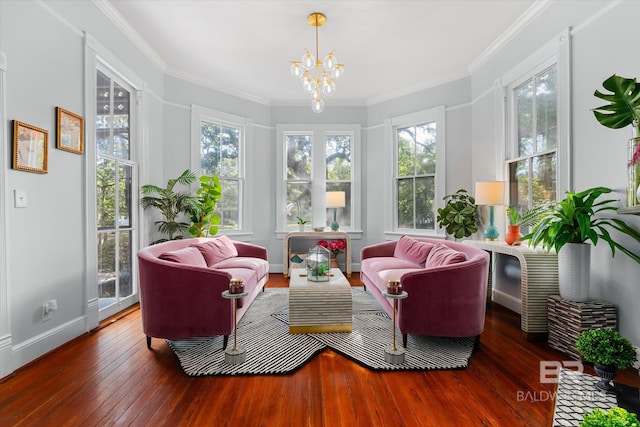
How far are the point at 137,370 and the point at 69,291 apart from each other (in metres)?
1.08

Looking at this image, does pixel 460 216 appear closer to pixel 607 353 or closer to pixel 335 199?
pixel 335 199

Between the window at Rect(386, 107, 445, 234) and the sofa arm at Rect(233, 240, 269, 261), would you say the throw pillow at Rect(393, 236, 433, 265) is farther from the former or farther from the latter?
the sofa arm at Rect(233, 240, 269, 261)

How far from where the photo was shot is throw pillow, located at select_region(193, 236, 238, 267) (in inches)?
139

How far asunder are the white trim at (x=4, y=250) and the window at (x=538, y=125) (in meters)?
4.28

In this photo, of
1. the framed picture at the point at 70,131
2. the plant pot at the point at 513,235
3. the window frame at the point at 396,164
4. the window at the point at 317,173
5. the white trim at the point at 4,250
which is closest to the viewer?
the white trim at the point at 4,250

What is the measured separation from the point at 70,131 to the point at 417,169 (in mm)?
4452

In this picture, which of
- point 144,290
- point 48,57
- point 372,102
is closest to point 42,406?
point 144,290

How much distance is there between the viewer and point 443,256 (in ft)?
9.58

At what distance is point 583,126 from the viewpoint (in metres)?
2.64

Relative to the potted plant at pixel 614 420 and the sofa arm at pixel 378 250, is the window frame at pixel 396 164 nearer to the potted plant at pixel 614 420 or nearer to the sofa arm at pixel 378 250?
the sofa arm at pixel 378 250

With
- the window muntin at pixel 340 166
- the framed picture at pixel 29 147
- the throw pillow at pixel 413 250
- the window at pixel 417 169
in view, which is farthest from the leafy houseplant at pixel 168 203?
the window at pixel 417 169

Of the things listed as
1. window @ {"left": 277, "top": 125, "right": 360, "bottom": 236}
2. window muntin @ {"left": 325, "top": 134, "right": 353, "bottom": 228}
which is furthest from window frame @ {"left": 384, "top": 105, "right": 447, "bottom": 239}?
window muntin @ {"left": 325, "top": 134, "right": 353, "bottom": 228}

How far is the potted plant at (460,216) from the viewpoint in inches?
167

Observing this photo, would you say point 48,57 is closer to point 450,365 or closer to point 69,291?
point 69,291
